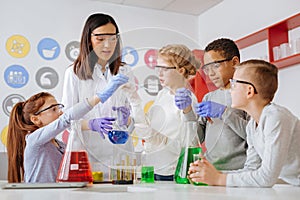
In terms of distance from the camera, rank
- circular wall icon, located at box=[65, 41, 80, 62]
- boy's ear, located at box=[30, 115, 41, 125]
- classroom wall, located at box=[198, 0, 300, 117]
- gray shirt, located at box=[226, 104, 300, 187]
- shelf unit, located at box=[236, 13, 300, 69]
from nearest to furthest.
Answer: gray shirt, located at box=[226, 104, 300, 187] → boy's ear, located at box=[30, 115, 41, 125] → shelf unit, located at box=[236, 13, 300, 69] → classroom wall, located at box=[198, 0, 300, 117] → circular wall icon, located at box=[65, 41, 80, 62]

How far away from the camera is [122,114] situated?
102 cm

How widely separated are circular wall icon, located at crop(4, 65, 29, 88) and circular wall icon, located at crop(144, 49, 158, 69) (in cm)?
243

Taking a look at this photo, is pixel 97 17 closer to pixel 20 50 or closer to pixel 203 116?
pixel 203 116

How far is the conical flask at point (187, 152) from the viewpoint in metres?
1.00

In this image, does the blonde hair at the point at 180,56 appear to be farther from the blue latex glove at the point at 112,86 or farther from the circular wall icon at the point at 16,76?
the circular wall icon at the point at 16,76

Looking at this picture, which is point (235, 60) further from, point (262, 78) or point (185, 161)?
point (185, 161)

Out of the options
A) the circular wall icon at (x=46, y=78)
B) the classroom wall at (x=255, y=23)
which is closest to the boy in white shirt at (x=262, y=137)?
the classroom wall at (x=255, y=23)

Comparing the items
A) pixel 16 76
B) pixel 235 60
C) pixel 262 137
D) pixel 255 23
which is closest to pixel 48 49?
pixel 16 76

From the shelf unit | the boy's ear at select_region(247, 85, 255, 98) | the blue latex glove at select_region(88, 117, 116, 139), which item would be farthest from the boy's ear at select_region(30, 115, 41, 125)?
the shelf unit

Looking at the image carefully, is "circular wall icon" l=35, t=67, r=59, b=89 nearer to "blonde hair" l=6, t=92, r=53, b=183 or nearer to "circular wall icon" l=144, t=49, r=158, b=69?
"blonde hair" l=6, t=92, r=53, b=183

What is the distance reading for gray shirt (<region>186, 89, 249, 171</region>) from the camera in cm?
106

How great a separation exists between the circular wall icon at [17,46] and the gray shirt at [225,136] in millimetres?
2477

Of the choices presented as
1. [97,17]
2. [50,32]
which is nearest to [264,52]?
[50,32]

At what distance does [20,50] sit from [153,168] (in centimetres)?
251
